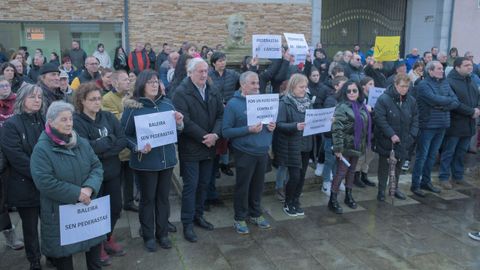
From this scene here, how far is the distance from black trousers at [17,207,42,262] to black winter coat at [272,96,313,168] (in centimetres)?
298

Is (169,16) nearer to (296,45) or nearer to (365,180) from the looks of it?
(296,45)

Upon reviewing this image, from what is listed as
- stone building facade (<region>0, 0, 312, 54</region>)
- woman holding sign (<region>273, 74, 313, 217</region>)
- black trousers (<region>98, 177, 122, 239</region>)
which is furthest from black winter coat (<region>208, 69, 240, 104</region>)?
stone building facade (<region>0, 0, 312, 54</region>)

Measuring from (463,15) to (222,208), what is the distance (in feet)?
60.1

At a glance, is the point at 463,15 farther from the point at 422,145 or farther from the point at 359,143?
the point at 359,143

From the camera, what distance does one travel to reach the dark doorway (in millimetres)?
20438

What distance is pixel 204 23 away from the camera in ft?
55.3

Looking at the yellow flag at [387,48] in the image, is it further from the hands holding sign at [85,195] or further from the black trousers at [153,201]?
the hands holding sign at [85,195]

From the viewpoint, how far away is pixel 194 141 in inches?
205

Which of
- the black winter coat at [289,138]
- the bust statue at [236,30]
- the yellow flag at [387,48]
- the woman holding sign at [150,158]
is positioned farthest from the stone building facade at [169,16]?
the woman holding sign at [150,158]

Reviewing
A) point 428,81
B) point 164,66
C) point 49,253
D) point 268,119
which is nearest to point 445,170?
point 428,81

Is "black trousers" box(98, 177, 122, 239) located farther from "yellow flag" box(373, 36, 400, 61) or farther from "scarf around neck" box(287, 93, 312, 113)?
"yellow flag" box(373, 36, 400, 61)

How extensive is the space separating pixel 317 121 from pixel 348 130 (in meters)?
0.59

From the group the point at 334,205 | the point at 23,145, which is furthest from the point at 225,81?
the point at 23,145

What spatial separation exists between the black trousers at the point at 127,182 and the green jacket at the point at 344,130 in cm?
284
